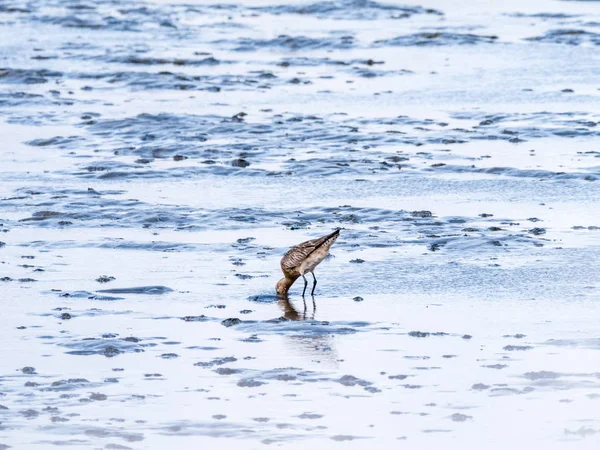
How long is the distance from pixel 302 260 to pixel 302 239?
2077mm

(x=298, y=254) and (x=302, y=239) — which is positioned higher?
(x=298, y=254)

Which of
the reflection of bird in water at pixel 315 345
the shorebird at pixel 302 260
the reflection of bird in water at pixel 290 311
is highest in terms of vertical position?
the shorebird at pixel 302 260

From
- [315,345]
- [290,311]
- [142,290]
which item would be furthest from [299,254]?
[315,345]

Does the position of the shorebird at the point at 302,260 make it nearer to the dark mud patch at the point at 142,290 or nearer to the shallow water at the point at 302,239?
the shallow water at the point at 302,239

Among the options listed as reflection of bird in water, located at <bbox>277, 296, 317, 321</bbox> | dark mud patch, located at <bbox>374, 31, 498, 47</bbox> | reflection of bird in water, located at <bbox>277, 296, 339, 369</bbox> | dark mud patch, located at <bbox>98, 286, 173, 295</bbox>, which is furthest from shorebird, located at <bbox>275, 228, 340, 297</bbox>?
dark mud patch, located at <bbox>374, 31, 498, 47</bbox>

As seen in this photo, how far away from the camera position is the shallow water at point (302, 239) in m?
9.31

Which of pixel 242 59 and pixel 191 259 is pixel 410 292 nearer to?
Result: pixel 191 259

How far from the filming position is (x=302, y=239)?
567 inches

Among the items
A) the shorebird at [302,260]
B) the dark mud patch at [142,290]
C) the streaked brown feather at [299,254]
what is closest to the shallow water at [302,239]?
the dark mud patch at [142,290]

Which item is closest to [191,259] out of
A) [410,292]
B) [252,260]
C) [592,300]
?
[252,260]

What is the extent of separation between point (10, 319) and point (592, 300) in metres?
4.93

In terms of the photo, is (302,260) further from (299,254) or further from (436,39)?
(436,39)

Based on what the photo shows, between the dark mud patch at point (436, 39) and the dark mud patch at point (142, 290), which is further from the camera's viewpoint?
the dark mud patch at point (436, 39)

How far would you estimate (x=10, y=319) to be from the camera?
11.6 m
